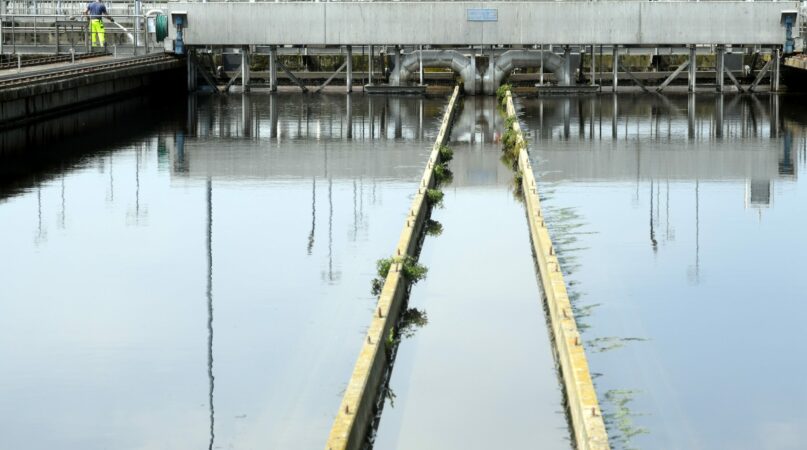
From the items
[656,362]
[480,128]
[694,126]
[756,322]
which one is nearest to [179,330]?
[656,362]

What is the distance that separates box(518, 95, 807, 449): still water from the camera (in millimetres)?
11242

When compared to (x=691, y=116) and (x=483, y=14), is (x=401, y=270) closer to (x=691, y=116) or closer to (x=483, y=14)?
(x=691, y=116)

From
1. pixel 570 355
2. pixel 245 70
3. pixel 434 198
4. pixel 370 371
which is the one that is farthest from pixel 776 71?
pixel 370 371

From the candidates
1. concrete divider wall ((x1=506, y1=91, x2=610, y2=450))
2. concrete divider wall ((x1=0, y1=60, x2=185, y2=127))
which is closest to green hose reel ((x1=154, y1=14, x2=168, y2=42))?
concrete divider wall ((x1=0, y1=60, x2=185, y2=127))

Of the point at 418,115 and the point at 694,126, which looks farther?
the point at 418,115

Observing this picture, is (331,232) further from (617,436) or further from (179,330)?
(617,436)

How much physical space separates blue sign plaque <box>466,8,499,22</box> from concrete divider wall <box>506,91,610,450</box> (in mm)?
28567

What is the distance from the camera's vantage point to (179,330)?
13742mm

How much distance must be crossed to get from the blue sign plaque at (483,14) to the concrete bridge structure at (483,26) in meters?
0.03

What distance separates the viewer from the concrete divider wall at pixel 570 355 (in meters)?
9.70

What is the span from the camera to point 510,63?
154 ft

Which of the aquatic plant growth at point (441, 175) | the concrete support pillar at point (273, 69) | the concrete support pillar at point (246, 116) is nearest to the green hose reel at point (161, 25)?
the concrete support pillar at point (246, 116)

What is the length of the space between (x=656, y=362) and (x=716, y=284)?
12.0 feet

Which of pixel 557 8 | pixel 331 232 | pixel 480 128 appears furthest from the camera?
pixel 557 8
